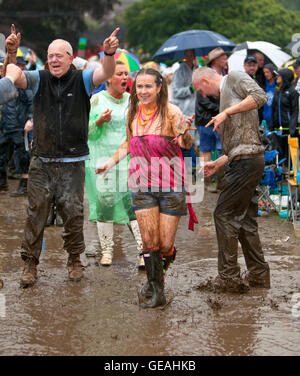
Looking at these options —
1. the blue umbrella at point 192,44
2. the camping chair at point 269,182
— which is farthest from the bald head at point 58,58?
the blue umbrella at point 192,44

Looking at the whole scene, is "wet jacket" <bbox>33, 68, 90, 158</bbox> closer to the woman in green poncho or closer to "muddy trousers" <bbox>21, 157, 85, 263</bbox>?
"muddy trousers" <bbox>21, 157, 85, 263</bbox>

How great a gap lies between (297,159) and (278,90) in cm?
328

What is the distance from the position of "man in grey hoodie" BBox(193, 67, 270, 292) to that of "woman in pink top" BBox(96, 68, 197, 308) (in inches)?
16.0

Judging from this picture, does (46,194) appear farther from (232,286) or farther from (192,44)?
(192,44)

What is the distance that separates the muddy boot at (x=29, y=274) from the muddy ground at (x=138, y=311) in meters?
0.07

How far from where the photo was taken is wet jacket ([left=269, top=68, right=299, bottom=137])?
35.7 ft

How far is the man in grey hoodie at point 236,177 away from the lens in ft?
Result: 18.0

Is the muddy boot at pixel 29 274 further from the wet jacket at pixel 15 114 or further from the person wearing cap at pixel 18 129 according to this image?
the wet jacket at pixel 15 114

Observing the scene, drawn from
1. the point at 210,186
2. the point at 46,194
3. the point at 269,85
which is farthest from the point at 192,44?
the point at 46,194

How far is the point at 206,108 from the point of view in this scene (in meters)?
9.79

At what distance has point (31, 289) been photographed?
19.3 feet

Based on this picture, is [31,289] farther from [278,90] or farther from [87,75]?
[278,90]
